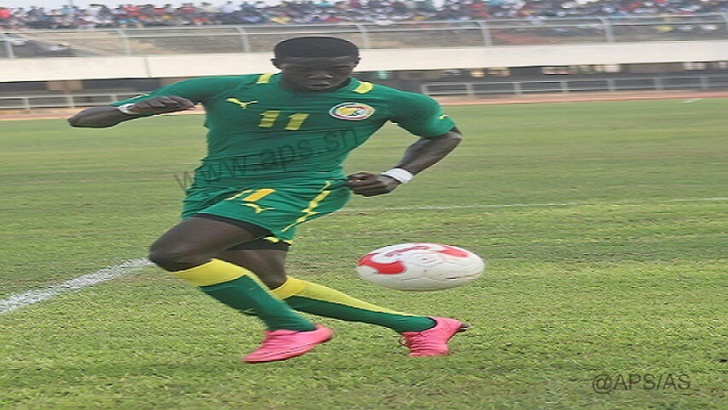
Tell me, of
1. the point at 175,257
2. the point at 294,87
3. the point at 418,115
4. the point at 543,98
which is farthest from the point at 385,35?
the point at 175,257

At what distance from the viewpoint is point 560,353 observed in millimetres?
4742

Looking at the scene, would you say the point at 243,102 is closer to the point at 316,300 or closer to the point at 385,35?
the point at 316,300

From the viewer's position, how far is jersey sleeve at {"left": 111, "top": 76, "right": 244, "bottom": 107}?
443 cm

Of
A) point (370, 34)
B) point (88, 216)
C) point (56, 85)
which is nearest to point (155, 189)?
point (88, 216)

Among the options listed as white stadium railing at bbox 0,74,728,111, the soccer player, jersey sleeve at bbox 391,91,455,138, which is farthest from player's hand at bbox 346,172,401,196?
white stadium railing at bbox 0,74,728,111

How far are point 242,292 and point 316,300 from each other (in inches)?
16.9

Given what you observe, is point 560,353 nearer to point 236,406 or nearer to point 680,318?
point 680,318

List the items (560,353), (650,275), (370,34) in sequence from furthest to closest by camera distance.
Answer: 1. (370,34)
2. (650,275)
3. (560,353)

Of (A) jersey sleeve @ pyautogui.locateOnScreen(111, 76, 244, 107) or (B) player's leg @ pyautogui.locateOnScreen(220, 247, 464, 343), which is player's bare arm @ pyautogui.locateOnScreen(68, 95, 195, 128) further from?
(B) player's leg @ pyautogui.locateOnScreen(220, 247, 464, 343)

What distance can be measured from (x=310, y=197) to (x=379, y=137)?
1651cm

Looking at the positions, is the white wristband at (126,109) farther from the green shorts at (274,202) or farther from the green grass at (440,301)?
the green grass at (440,301)

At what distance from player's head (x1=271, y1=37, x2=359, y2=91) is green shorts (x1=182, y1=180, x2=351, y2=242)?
43 centimetres

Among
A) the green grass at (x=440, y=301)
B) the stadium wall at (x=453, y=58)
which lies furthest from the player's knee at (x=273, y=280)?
the stadium wall at (x=453, y=58)

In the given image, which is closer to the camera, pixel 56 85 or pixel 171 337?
pixel 171 337
